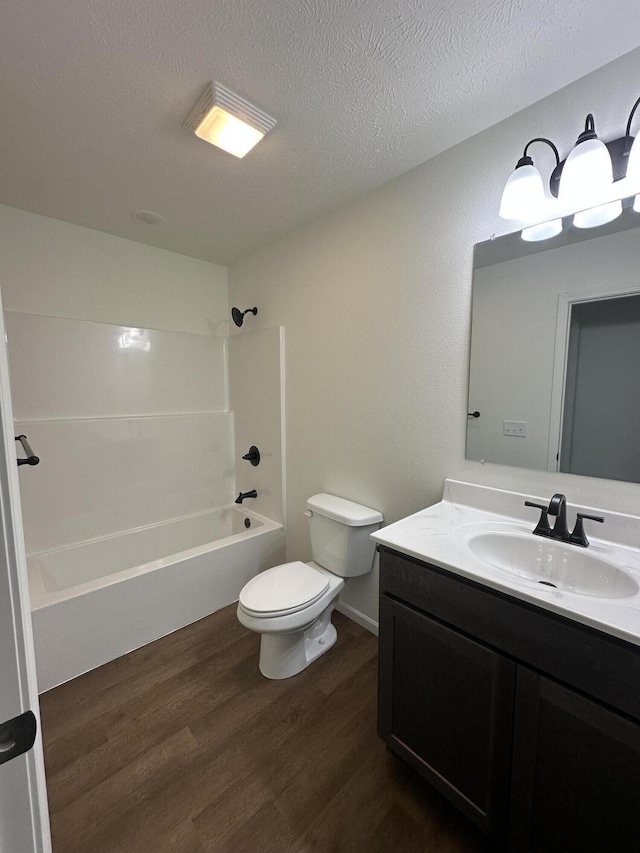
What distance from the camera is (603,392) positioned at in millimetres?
1204

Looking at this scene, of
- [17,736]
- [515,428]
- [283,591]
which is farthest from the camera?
[283,591]

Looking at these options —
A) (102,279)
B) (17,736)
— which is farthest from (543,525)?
(102,279)

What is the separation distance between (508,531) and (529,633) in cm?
45

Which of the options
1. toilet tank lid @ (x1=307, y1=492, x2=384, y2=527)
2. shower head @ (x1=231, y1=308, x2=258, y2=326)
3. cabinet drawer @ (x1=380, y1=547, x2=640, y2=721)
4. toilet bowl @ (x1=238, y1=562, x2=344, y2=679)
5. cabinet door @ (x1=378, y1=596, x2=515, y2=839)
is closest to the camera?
cabinet drawer @ (x1=380, y1=547, x2=640, y2=721)

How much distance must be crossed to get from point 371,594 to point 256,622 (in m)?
0.71

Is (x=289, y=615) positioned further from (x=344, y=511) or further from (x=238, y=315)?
(x=238, y=315)

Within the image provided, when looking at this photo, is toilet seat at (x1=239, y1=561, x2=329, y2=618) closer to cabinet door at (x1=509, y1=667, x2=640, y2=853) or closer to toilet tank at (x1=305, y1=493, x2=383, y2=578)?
toilet tank at (x1=305, y1=493, x2=383, y2=578)

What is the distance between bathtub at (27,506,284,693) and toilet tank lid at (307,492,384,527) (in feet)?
1.92

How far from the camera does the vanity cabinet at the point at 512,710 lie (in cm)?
79

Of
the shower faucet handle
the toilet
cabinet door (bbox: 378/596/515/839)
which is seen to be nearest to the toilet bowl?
the toilet

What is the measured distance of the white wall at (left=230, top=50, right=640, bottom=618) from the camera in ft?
4.17

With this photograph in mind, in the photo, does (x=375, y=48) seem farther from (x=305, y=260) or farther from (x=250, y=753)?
(x=250, y=753)

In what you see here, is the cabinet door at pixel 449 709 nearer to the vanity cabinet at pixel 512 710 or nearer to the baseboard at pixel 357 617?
the vanity cabinet at pixel 512 710

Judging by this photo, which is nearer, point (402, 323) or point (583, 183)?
point (583, 183)
